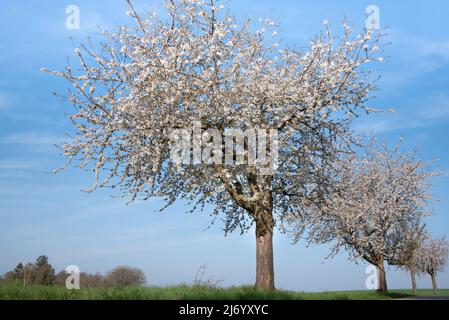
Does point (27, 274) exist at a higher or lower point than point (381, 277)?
higher

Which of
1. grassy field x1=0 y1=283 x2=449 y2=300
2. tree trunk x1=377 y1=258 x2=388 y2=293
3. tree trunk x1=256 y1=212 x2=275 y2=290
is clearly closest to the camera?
grassy field x1=0 y1=283 x2=449 y2=300

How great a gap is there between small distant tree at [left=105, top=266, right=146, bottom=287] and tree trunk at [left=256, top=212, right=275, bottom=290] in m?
4.74

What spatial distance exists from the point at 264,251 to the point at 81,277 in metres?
7.16

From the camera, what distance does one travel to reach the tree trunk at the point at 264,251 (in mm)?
18859

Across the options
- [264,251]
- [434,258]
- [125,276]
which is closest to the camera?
[125,276]

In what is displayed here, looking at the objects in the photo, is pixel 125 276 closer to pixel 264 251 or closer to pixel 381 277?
pixel 264 251

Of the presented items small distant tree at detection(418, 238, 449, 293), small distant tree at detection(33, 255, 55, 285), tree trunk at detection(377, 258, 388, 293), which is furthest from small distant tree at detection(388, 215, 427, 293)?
small distant tree at detection(33, 255, 55, 285)

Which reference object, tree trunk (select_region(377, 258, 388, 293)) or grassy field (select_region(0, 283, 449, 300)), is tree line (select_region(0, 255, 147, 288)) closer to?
grassy field (select_region(0, 283, 449, 300))

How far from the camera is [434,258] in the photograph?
55312mm

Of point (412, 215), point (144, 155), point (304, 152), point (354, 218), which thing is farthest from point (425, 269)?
point (144, 155)

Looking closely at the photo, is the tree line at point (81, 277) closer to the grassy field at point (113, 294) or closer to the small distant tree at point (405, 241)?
the grassy field at point (113, 294)

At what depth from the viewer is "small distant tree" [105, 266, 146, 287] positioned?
16973 millimetres

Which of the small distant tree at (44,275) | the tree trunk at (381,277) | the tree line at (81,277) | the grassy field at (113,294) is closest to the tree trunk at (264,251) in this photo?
the grassy field at (113,294)

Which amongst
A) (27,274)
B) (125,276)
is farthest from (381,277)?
(27,274)
